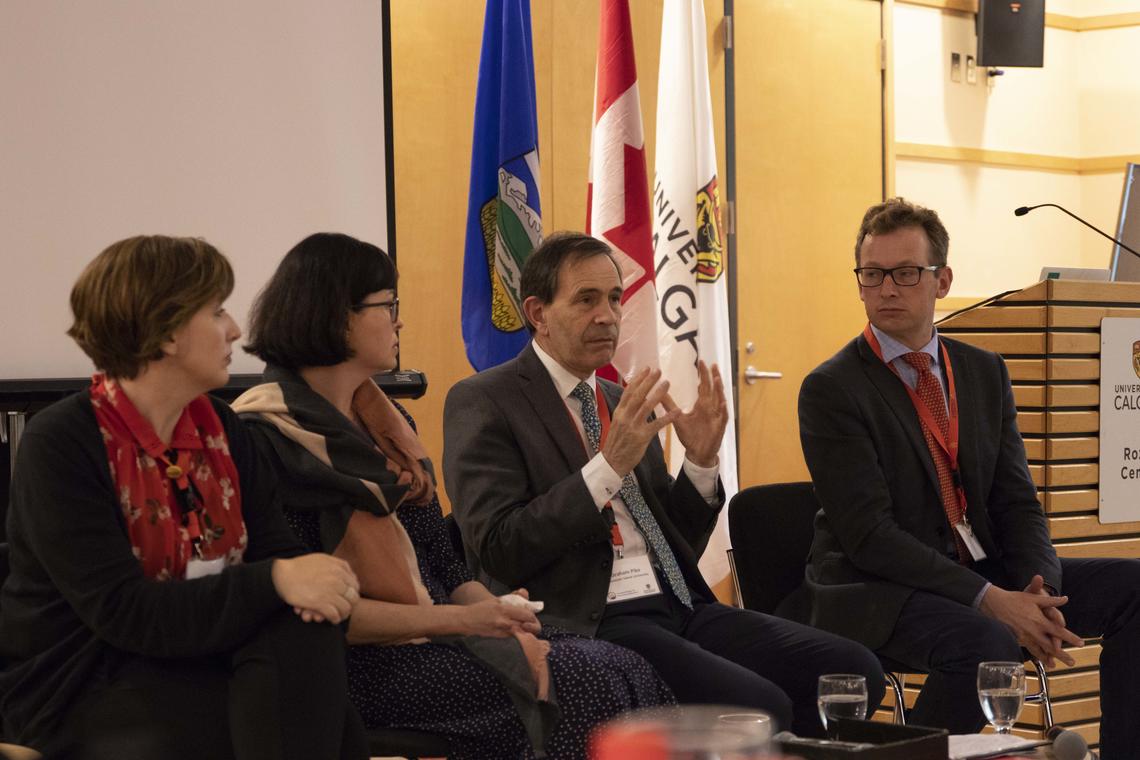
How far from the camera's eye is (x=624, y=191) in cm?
440

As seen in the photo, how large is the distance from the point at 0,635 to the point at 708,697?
128cm

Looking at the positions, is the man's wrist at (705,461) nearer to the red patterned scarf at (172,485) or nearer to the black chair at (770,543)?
the black chair at (770,543)

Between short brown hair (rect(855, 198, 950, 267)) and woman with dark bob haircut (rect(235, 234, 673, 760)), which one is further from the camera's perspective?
short brown hair (rect(855, 198, 950, 267))

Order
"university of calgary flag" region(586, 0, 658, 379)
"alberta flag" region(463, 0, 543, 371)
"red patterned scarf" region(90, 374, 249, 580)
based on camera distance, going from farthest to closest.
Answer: "university of calgary flag" region(586, 0, 658, 379)
"alberta flag" region(463, 0, 543, 371)
"red patterned scarf" region(90, 374, 249, 580)

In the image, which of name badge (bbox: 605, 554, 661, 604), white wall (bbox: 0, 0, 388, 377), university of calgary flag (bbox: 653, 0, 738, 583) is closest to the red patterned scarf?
name badge (bbox: 605, 554, 661, 604)

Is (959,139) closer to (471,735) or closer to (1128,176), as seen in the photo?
(1128,176)

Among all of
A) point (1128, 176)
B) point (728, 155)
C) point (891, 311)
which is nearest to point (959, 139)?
point (728, 155)

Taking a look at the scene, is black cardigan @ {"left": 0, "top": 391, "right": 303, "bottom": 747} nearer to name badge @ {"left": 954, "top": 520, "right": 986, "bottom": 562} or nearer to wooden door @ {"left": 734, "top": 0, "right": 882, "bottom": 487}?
name badge @ {"left": 954, "top": 520, "right": 986, "bottom": 562}

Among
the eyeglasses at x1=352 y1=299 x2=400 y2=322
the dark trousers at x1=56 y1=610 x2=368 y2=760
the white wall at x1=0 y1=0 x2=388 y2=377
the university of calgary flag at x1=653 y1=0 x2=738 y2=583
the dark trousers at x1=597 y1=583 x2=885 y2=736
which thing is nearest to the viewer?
the dark trousers at x1=56 y1=610 x2=368 y2=760

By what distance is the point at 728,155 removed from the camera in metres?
5.71

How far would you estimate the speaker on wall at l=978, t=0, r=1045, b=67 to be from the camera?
21.4 feet

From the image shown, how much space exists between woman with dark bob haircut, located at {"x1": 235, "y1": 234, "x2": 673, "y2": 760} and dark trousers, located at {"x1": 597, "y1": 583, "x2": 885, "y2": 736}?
0.13 metres

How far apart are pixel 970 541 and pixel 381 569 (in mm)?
1489

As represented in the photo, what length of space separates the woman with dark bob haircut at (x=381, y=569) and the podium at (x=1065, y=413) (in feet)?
5.61
